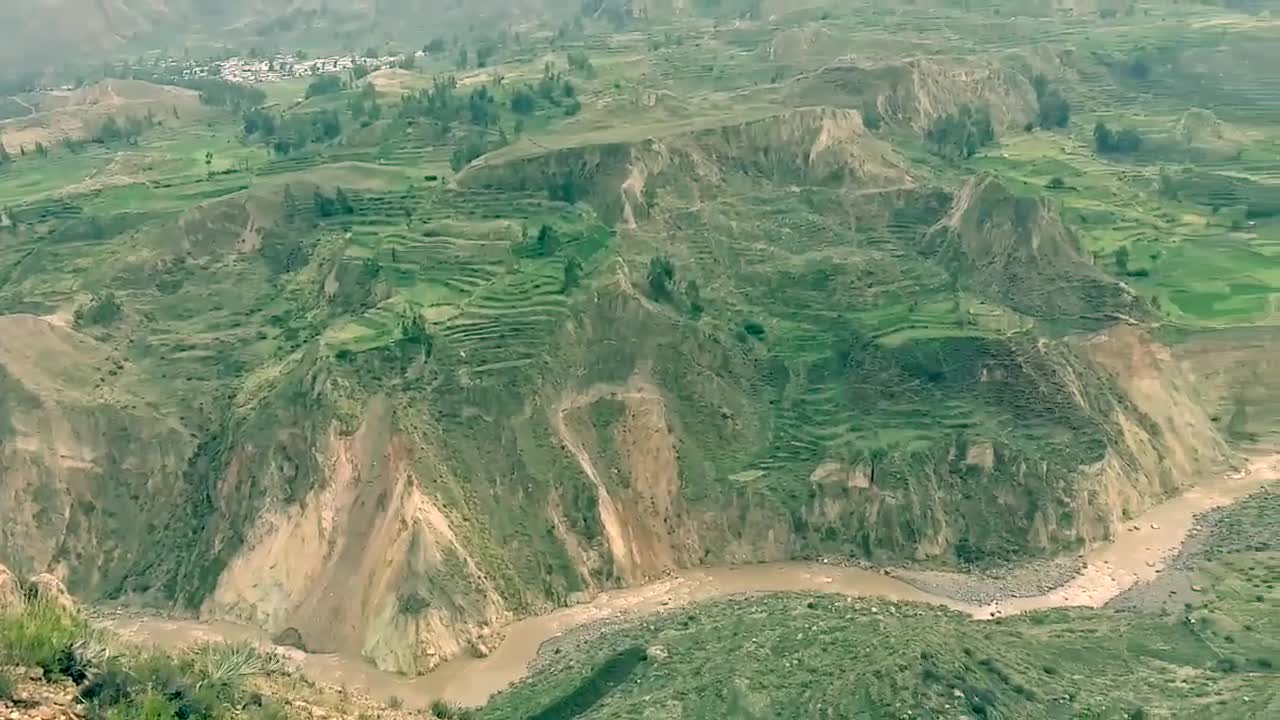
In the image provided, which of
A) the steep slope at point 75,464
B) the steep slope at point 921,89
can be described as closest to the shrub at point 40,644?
the steep slope at point 75,464

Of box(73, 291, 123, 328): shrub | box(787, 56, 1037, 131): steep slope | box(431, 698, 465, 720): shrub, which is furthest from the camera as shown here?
box(787, 56, 1037, 131): steep slope

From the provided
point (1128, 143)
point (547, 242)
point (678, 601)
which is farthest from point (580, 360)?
point (1128, 143)

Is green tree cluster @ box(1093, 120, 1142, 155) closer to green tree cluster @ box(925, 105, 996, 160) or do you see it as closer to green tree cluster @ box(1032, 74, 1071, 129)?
green tree cluster @ box(1032, 74, 1071, 129)

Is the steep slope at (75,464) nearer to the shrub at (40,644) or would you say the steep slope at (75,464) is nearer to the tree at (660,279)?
the tree at (660,279)

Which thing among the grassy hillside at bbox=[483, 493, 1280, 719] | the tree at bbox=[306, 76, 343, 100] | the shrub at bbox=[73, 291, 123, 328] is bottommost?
the grassy hillside at bbox=[483, 493, 1280, 719]

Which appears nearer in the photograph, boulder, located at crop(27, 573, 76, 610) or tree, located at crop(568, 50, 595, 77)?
boulder, located at crop(27, 573, 76, 610)

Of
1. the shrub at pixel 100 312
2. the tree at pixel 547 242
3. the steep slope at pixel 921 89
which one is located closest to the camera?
the shrub at pixel 100 312

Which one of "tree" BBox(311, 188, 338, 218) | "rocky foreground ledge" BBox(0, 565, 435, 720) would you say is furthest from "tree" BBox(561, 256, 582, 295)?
"rocky foreground ledge" BBox(0, 565, 435, 720)
